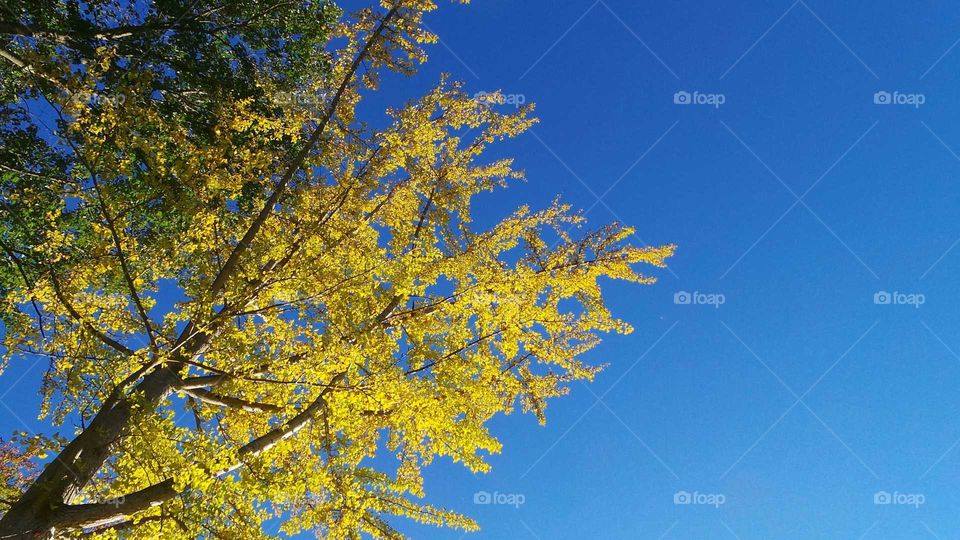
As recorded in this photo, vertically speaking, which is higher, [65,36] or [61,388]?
[65,36]

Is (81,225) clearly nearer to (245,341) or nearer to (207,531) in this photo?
(245,341)

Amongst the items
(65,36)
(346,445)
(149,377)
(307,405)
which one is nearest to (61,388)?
(149,377)

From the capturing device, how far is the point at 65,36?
675 centimetres

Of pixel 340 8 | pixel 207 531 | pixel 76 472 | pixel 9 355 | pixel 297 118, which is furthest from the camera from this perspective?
pixel 340 8

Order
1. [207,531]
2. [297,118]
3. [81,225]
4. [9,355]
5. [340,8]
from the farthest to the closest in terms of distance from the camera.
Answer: [340,8] → [81,225] → [297,118] → [9,355] → [207,531]

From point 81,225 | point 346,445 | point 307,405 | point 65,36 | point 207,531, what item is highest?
point 65,36

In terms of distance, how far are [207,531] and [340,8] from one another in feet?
24.4

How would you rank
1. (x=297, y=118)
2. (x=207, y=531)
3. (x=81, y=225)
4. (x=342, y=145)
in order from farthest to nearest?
(x=81, y=225) < (x=342, y=145) < (x=297, y=118) < (x=207, y=531)

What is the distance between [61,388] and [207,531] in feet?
7.48

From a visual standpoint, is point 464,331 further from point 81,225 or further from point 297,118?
point 81,225

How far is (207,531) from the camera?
3.91 m

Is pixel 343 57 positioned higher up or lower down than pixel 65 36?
lower down

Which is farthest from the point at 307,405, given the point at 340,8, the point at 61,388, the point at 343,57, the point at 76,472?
the point at 340,8

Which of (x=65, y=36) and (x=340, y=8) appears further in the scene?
(x=340, y=8)
